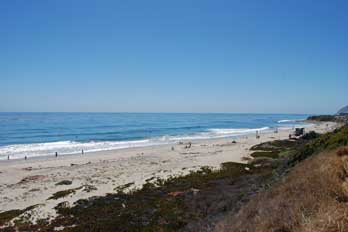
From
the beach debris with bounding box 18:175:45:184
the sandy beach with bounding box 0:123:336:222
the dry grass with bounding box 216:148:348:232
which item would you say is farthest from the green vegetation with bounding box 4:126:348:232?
the beach debris with bounding box 18:175:45:184

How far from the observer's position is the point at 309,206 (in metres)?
5.25

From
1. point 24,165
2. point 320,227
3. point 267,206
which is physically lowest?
point 24,165

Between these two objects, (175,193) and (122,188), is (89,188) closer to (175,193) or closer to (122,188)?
(122,188)

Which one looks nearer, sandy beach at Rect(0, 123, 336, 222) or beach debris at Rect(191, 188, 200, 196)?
beach debris at Rect(191, 188, 200, 196)

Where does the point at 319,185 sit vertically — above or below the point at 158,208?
above

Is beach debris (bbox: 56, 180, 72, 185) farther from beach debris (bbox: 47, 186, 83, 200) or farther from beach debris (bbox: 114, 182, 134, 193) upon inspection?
beach debris (bbox: 114, 182, 134, 193)

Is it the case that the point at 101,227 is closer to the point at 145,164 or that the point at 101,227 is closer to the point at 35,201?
the point at 35,201

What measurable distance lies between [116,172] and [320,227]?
2167cm

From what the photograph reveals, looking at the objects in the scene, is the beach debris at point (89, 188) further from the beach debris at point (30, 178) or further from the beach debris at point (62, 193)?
the beach debris at point (30, 178)

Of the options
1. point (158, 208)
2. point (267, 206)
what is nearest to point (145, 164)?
point (158, 208)

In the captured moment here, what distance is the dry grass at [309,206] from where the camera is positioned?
4203mm

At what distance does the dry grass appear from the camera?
4.20 metres

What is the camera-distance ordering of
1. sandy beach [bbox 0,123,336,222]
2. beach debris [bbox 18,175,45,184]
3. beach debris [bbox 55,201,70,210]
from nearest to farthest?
beach debris [bbox 55,201,70,210] → sandy beach [bbox 0,123,336,222] → beach debris [bbox 18,175,45,184]

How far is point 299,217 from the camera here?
4.83 metres
